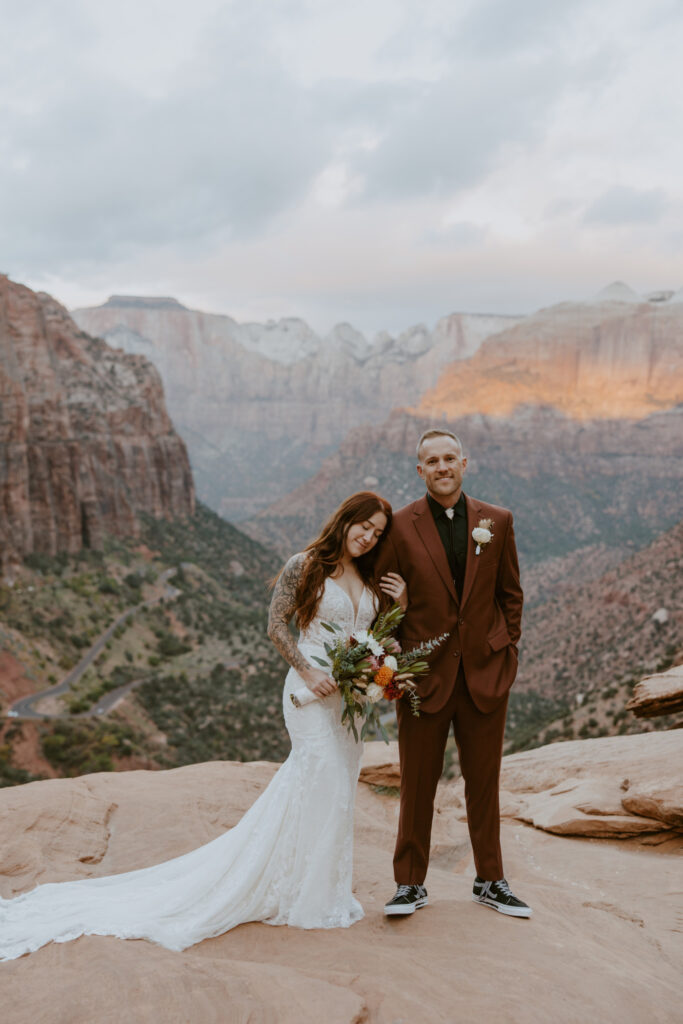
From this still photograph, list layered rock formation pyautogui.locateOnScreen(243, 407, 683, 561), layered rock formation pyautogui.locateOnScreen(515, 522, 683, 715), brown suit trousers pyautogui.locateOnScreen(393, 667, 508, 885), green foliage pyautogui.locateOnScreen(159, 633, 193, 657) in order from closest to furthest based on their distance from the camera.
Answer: brown suit trousers pyautogui.locateOnScreen(393, 667, 508, 885), layered rock formation pyautogui.locateOnScreen(515, 522, 683, 715), green foliage pyautogui.locateOnScreen(159, 633, 193, 657), layered rock formation pyautogui.locateOnScreen(243, 407, 683, 561)

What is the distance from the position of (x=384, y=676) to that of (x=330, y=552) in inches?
38.7

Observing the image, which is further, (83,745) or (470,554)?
(83,745)

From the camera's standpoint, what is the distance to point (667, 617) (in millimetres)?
29031

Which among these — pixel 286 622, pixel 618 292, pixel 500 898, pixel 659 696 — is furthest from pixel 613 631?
pixel 618 292

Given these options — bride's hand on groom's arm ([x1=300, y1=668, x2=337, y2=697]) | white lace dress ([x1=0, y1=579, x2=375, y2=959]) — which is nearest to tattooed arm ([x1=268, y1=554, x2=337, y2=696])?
bride's hand on groom's arm ([x1=300, y1=668, x2=337, y2=697])

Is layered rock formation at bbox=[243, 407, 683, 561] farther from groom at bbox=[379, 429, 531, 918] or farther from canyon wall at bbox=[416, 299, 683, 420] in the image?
groom at bbox=[379, 429, 531, 918]

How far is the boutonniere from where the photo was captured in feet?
15.9

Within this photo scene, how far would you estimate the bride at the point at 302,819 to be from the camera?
4.80 m

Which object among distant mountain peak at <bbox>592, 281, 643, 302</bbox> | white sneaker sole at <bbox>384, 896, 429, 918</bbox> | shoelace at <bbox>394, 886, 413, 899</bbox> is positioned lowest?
white sneaker sole at <bbox>384, 896, 429, 918</bbox>

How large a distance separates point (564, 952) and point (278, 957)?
1.83m

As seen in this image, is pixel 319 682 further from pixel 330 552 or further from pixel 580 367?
pixel 580 367

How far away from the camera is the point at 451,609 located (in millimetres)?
4902

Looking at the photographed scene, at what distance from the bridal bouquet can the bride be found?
3.7 inches

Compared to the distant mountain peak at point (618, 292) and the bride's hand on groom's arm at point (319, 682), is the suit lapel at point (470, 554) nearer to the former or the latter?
the bride's hand on groom's arm at point (319, 682)
